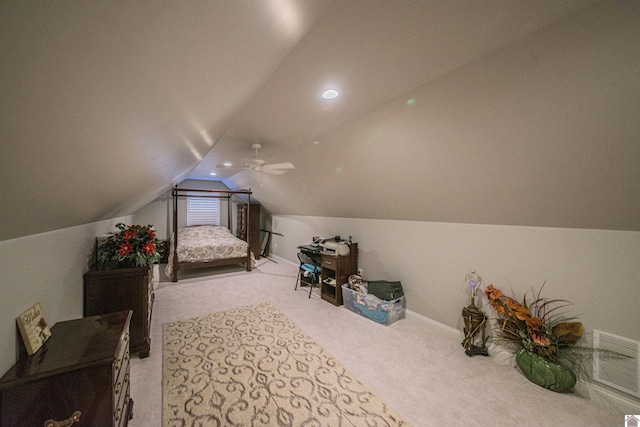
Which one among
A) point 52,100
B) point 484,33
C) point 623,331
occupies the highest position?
point 484,33

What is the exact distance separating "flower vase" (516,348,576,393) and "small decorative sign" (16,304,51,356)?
3.43 meters

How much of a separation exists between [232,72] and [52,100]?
31.6 inches

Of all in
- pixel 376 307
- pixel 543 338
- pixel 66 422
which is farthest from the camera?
pixel 376 307

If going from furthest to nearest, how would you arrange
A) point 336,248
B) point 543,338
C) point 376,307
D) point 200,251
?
point 200,251, point 336,248, point 376,307, point 543,338

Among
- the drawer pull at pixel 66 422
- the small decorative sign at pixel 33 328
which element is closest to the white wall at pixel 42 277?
→ the small decorative sign at pixel 33 328

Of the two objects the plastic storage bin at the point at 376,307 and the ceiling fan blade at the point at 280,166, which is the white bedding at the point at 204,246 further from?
the plastic storage bin at the point at 376,307

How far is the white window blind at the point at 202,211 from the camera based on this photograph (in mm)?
6816

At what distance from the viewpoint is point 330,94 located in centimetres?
188

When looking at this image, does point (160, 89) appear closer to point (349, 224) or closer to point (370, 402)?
point (370, 402)

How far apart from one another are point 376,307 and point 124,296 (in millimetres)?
2753

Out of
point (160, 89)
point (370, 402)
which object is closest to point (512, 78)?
point (160, 89)

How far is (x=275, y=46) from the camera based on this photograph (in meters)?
1.20

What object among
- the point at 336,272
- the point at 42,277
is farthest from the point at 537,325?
the point at 42,277

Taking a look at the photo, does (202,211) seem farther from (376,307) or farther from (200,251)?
(376,307)
